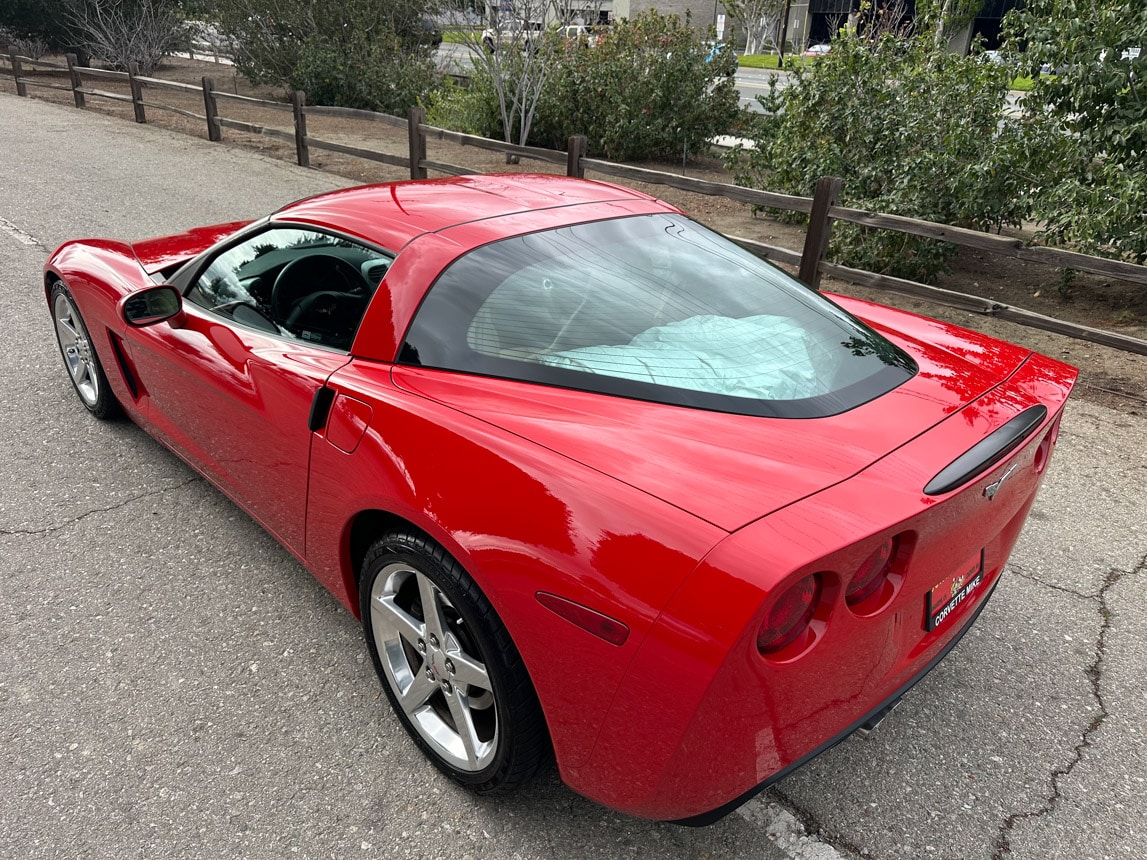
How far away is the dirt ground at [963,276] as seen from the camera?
5.76m

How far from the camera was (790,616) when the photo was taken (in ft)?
5.13

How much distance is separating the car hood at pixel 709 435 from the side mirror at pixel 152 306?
4.18 ft

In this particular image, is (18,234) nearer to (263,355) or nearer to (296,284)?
(296,284)

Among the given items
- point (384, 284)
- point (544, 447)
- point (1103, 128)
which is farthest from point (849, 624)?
point (1103, 128)

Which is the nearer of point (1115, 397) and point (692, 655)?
point (692, 655)

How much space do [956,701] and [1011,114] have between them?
673 cm

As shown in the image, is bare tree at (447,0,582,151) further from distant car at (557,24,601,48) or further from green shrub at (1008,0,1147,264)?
green shrub at (1008,0,1147,264)

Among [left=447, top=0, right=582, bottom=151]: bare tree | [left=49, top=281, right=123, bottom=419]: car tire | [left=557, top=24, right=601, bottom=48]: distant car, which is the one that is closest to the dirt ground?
[left=447, top=0, right=582, bottom=151]: bare tree

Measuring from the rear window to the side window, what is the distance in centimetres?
35

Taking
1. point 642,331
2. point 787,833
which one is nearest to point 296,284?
point 642,331

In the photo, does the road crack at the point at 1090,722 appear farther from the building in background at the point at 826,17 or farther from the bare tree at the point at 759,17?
the building in background at the point at 826,17

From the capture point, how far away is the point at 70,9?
20266mm

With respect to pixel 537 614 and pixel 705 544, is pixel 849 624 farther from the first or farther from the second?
pixel 537 614

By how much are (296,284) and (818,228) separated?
4848mm
